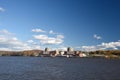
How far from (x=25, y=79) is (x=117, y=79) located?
72.3ft

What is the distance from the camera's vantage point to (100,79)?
2202 inches

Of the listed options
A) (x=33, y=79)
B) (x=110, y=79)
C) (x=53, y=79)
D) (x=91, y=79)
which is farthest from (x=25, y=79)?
(x=110, y=79)

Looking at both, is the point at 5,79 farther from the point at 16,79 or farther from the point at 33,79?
the point at 33,79

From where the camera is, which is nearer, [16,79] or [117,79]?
[16,79]

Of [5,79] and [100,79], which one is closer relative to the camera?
[5,79]

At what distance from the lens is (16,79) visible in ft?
176

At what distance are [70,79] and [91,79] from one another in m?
4.99

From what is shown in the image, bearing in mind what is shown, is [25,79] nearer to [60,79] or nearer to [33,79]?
[33,79]

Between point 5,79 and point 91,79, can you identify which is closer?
point 5,79

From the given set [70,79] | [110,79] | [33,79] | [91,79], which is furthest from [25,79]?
[110,79]

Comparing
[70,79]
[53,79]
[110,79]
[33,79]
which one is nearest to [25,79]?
[33,79]

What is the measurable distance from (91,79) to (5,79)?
19.8m

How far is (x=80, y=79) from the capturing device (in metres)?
55.9

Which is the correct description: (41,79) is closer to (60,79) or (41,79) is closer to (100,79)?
(60,79)
